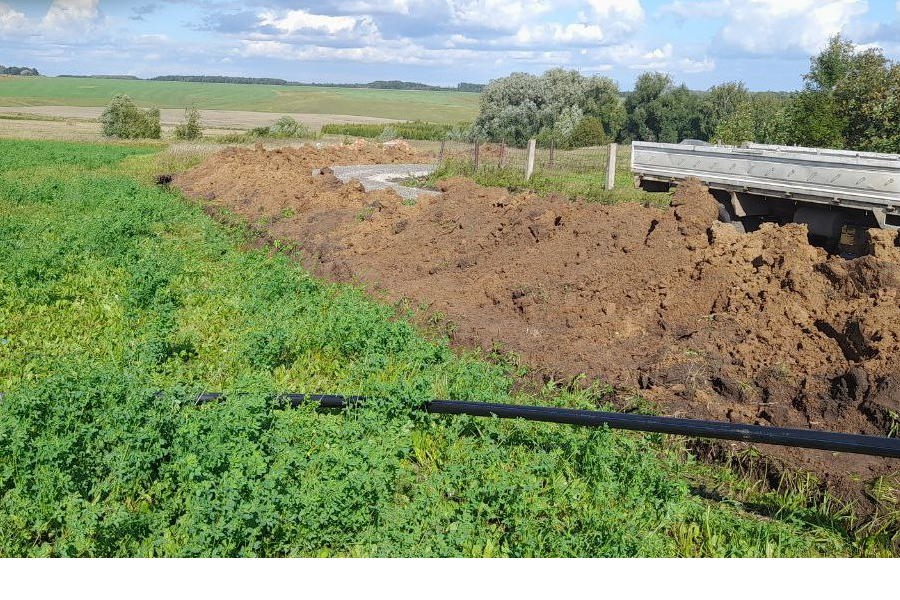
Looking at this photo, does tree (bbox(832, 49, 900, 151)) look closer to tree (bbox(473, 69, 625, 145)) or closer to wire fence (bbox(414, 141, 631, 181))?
wire fence (bbox(414, 141, 631, 181))

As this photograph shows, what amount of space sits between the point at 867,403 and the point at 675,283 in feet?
9.83

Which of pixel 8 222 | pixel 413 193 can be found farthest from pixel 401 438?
pixel 413 193

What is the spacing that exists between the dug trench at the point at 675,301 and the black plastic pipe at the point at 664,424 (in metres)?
0.62

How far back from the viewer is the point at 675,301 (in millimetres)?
8289

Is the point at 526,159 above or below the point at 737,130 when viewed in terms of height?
below

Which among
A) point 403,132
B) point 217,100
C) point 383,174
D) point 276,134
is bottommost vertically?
point 383,174

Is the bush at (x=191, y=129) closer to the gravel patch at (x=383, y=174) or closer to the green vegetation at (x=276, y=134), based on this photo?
the green vegetation at (x=276, y=134)

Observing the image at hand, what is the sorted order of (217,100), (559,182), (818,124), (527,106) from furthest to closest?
1. (217,100)
2. (527,106)
3. (818,124)
4. (559,182)

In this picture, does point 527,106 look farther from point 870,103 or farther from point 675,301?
point 675,301

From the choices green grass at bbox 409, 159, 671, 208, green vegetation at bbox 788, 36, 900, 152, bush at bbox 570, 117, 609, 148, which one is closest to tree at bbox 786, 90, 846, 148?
green vegetation at bbox 788, 36, 900, 152

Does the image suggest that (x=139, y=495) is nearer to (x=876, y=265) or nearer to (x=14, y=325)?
(x=14, y=325)

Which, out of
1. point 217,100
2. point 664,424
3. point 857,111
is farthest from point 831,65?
point 217,100

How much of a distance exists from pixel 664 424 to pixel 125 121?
201 feet

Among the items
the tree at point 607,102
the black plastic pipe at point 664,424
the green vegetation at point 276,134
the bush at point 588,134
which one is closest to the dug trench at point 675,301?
the black plastic pipe at point 664,424
